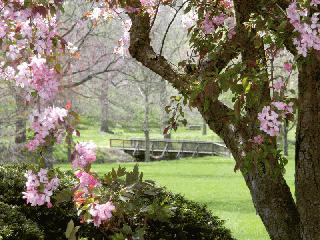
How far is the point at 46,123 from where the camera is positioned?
267 cm

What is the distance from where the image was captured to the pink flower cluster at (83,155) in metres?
2.92

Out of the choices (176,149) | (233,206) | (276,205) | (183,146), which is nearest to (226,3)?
(276,205)

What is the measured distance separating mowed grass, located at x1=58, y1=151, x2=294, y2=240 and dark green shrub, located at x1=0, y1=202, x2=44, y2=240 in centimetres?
585

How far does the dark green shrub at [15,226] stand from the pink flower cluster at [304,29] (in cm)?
317

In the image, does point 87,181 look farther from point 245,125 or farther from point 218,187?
point 218,187

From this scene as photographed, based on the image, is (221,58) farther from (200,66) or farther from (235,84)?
(235,84)

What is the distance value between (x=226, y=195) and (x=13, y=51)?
1475 cm

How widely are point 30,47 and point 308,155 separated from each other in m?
2.16

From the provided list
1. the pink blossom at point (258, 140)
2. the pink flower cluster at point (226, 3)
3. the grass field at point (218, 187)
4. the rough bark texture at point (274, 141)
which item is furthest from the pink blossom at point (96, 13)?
the grass field at point (218, 187)

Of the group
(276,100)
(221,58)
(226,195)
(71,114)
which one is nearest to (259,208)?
(221,58)

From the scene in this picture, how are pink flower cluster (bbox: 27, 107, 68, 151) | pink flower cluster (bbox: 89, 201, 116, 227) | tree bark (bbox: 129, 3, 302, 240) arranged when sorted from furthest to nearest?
tree bark (bbox: 129, 3, 302, 240)
pink flower cluster (bbox: 89, 201, 116, 227)
pink flower cluster (bbox: 27, 107, 68, 151)

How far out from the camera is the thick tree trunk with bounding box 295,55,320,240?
4.13 meters

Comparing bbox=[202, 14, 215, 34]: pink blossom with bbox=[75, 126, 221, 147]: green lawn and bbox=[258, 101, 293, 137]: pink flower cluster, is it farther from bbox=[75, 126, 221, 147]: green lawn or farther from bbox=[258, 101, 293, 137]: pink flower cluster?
bbox=[75, 126, 221, 147]: green lawn

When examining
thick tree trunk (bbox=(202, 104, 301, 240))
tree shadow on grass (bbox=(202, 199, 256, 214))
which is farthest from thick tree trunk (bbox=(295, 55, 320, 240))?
tree shadow on grass (bbox=(202, 199, 256, 214))
